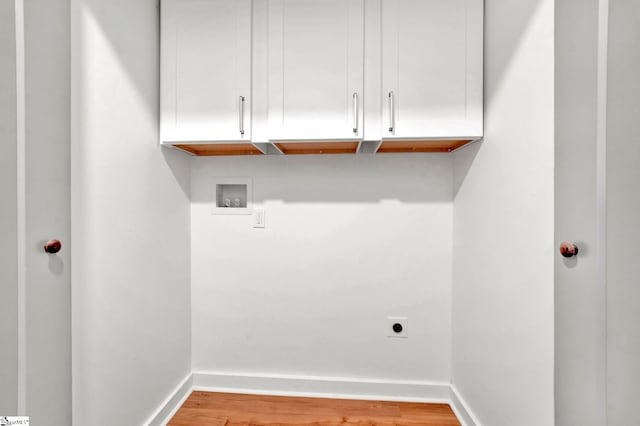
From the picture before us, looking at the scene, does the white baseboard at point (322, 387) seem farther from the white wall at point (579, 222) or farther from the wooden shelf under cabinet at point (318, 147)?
the wooden shelf under cabinet at point (318, 147)

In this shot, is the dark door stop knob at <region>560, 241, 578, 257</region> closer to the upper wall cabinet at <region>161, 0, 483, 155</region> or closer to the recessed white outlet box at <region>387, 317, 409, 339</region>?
the upper wall cabinet at <region>161, 0, 483, 155</region>

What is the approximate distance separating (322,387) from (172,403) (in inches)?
32.6

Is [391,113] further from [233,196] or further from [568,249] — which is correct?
[233,196]

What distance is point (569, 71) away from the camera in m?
0.55

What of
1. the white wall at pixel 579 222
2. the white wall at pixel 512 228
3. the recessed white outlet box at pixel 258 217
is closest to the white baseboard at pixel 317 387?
the white wall at pixel 512 228

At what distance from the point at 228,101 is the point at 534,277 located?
147 centimetres

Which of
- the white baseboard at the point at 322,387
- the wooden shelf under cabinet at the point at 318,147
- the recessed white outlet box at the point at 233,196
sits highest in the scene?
the wooden shelf under cabinet at the point at 318,147

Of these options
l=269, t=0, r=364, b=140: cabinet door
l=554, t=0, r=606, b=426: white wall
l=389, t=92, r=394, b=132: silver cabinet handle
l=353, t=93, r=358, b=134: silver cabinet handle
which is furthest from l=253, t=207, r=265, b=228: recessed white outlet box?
l=554, t=0, r=606, b=426: white wall

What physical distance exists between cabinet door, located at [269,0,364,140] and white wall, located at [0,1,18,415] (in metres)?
0.85

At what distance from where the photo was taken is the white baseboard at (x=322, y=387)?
5.33 ft

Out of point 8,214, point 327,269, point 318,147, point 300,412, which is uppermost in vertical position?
point 318,147

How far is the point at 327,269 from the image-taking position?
1.69 meters

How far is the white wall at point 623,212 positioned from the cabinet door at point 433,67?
85cm

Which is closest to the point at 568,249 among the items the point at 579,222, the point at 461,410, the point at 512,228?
the point at 579,222
